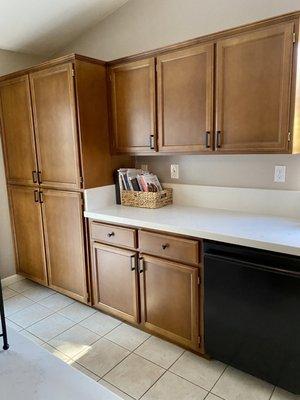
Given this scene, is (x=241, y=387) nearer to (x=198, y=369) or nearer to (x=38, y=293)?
(x=198, y=369)

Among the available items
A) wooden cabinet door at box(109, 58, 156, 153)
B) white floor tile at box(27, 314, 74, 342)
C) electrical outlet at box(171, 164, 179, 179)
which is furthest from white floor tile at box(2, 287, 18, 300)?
electrical outlet at box(171, 164, 179, 179)

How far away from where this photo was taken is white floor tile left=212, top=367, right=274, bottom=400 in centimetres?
171

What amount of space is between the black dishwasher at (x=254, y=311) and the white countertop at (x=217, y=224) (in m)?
0.06

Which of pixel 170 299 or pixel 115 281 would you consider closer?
pixel 170 299

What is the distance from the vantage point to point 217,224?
6.33 feet

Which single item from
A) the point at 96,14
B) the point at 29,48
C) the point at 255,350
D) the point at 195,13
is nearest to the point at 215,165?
the point at 195,13

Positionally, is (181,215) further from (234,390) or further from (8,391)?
(8,391)

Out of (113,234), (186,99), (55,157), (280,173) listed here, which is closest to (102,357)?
(113,234)

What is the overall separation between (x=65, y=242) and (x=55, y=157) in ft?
2.41

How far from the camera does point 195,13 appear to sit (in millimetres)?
2262

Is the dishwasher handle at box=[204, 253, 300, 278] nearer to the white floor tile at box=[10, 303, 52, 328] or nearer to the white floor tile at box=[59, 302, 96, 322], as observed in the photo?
the white floor tile at box=[59, 302, 96, 322]

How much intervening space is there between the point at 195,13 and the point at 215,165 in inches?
44.8

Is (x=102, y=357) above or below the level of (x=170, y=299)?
below

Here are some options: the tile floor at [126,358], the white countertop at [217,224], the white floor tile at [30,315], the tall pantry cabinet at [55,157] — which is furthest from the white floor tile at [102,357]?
the white countertop at [217,224]
